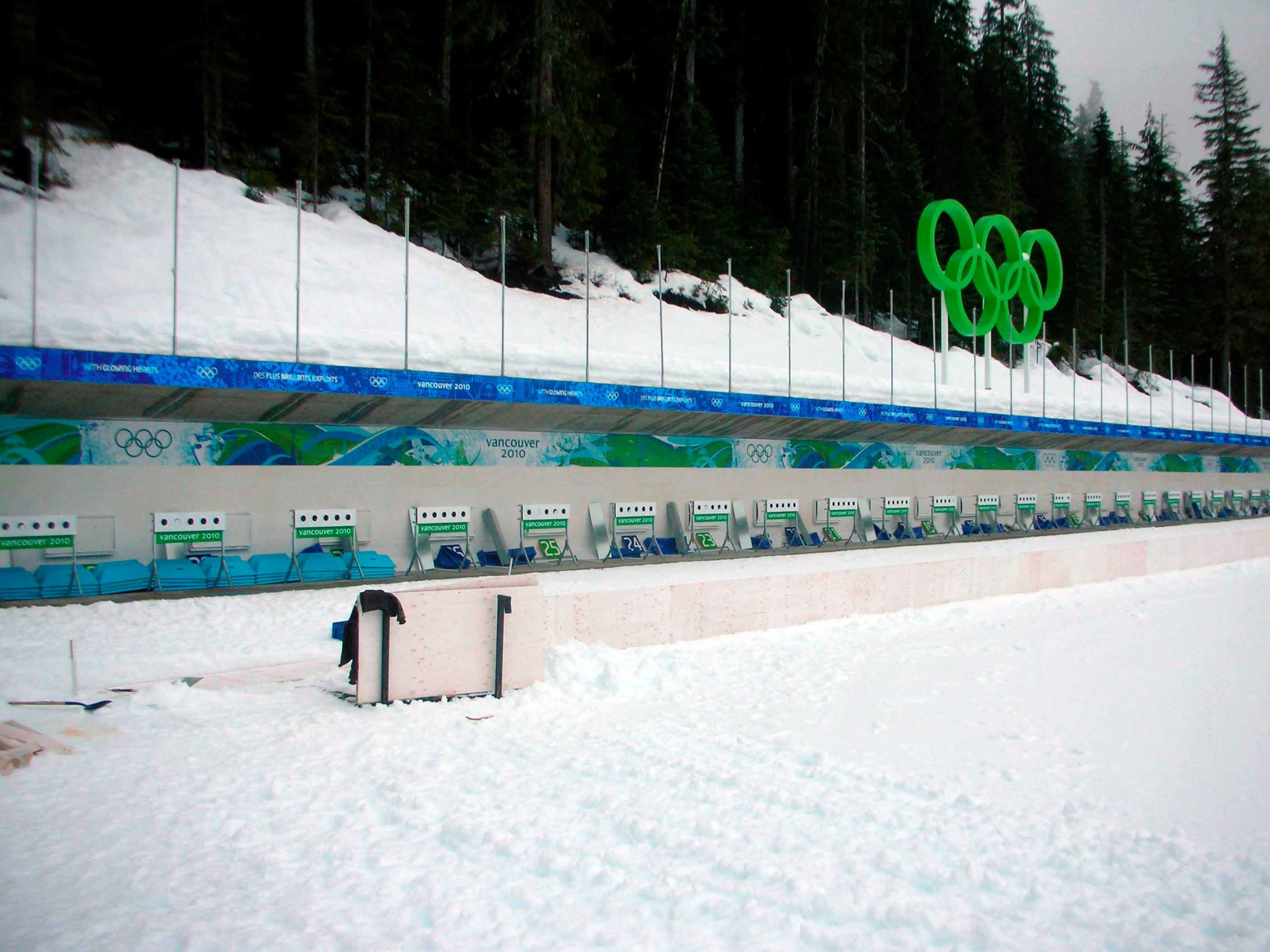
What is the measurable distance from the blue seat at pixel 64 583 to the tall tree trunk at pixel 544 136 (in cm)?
1741

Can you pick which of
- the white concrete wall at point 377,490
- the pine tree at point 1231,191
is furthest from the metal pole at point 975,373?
the pine tree at point 1231,191

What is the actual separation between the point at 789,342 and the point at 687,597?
1345 centimetres

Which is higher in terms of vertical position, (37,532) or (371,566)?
(37,532)

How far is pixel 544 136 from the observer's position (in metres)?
26.7

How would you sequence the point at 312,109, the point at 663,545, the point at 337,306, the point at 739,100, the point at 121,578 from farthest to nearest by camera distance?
the point at 739,100, the point at 312,109, the point at 337,306, the point at 663,545, the point at 121,578

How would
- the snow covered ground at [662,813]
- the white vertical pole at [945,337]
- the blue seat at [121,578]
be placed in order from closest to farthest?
the snow covered ground at [662,813], the blue seat at [121,578], the white vertical pole at [945,337]

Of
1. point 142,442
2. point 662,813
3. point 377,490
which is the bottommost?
point 662,813

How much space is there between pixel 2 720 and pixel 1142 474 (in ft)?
105

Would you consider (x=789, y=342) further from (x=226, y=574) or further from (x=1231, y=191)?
(x=1231, y=191)

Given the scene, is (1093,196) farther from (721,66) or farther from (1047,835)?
(1047,835)

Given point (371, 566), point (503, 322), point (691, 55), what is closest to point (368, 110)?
point (691, 55)

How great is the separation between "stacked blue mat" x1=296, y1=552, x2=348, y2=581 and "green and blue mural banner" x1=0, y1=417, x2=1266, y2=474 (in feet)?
5.42

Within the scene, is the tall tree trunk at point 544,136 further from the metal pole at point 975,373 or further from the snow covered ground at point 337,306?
the metal pole at point 975,373

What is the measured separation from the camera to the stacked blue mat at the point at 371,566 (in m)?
13.5
